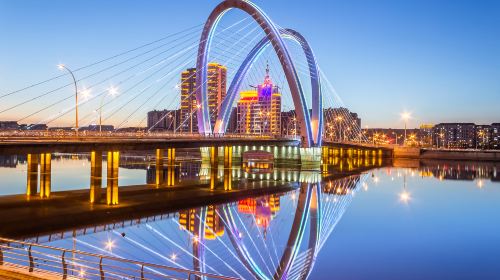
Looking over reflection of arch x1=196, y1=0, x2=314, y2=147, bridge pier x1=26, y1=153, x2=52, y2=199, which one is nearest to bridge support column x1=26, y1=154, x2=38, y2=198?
bridge pier x1=26, y1=153, x2=52, y2=199

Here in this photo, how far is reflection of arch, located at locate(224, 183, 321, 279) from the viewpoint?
19.8 metres

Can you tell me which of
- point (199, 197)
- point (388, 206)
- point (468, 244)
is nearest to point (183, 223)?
point (199, 197)

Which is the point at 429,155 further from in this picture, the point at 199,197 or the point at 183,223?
the point at 183,223

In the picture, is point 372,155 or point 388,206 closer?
point 388,206

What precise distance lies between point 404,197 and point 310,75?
39.5 metres

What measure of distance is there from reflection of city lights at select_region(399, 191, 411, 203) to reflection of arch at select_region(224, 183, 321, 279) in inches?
321

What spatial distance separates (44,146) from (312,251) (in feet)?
62.8

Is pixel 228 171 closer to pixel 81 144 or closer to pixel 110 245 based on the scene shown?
pixel 81 144

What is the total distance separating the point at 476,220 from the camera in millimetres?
34312

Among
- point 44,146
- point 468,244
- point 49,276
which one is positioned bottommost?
point 468,244

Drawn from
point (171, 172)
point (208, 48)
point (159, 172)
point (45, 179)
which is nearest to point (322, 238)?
point (45, 179)

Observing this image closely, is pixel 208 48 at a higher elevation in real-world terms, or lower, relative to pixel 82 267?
higher

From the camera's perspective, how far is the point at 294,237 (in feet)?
86.3

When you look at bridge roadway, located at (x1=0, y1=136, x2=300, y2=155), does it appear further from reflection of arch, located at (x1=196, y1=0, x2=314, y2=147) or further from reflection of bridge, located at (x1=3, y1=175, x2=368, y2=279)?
reflection of arch, located at (x1=196, y1=0, x2=314, y2=147)
